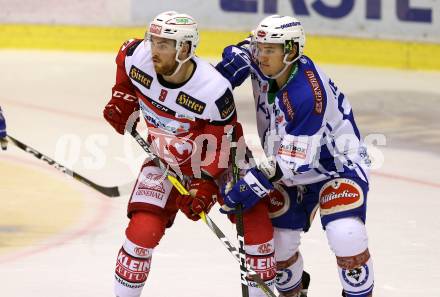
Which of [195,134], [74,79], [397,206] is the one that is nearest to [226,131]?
[195,134]

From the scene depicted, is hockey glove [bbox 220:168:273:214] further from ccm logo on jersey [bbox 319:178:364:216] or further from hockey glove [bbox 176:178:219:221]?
ccm logo on jersey [bbox 319:178:364:216]

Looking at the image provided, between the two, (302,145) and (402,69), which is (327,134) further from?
(402,69)

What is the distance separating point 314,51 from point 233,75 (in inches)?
255

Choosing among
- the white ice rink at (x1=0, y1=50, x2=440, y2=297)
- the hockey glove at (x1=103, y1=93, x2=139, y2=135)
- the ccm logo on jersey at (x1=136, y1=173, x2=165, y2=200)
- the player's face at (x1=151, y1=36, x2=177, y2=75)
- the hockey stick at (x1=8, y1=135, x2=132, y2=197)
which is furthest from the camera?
the white ice rink at (x1=0, y1=50, x2=440, y2=297)

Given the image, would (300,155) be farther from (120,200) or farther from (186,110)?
(120,200)

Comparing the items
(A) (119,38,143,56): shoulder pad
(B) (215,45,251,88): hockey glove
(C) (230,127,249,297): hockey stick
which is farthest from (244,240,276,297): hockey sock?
(A) (119,38,143,56): shoulder pad

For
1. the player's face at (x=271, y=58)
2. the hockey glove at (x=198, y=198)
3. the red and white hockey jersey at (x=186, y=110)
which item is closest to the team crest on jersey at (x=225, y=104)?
the red and white hockey jersey at (x=186, y=110)

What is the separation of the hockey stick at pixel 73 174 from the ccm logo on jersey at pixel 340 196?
147cm

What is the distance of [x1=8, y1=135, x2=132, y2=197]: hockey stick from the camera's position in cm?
641

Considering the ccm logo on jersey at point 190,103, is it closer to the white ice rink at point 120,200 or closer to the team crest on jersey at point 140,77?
the team crest on jersey at point 140,77

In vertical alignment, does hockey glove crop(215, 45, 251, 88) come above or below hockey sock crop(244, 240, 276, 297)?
above

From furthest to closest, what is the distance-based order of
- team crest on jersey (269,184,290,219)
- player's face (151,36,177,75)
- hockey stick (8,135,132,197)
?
1. hockey stick (8,135,132,197)
2. team crest on jersey (269,184,290,219)
3. player's face (151,36,177,75)

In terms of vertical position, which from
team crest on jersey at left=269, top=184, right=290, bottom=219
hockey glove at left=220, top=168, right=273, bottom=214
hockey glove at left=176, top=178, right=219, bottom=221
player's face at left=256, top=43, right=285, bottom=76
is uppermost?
player's face at left=256, top=43, right=285, bottom=76

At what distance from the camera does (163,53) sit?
17.9 ft
